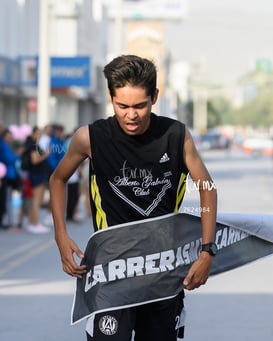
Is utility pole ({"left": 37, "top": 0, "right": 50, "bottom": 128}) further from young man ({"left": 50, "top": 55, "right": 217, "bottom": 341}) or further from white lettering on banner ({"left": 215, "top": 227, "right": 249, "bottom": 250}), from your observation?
young man ({"left": 50, "top": 55, "right": 217, "bottom": 341})

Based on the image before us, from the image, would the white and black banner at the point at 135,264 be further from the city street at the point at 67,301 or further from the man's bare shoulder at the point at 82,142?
the man's bare shoulder at the point at 82,142

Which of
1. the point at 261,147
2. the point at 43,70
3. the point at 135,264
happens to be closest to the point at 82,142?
the point at 135,264

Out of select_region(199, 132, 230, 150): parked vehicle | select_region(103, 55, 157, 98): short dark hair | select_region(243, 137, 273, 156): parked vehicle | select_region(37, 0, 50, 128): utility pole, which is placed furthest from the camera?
select_region(199, 132, 230, 150): parked vehicle

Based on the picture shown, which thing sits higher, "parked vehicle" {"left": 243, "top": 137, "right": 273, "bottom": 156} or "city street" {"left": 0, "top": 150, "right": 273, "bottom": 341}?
"city street" {"left": 0, "top": 150, "right": 273, "bottom": 341}

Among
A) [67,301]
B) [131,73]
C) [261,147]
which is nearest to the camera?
[131,73]

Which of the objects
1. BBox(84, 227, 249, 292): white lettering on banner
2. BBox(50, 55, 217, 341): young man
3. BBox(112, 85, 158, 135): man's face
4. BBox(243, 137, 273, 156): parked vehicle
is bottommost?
BBox(243, 137, 273, 156): parked vehicle

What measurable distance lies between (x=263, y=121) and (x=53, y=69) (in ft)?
489

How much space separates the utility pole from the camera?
1010 inches

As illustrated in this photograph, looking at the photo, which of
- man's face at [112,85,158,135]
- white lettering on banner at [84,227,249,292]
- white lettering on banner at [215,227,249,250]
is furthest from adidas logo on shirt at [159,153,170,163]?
white lettering on banner at [215,227,249,250]

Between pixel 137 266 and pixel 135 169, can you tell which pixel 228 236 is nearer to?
pixel 137 266

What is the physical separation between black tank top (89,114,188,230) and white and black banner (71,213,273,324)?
2.5 inches

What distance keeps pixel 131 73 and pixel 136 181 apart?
0.50 metres

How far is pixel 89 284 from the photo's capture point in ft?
16.4

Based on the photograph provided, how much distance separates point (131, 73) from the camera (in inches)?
183
